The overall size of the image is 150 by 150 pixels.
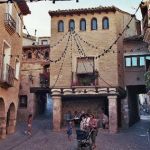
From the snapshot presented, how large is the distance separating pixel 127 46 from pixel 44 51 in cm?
1010

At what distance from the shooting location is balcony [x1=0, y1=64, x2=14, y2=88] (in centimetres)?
1822

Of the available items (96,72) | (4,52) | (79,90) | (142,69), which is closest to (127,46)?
(142,69)

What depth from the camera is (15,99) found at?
72.5ft

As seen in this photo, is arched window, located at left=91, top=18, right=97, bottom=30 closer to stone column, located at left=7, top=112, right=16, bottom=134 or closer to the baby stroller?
stone column, located at left=7, top=112, right=16, bottom=134

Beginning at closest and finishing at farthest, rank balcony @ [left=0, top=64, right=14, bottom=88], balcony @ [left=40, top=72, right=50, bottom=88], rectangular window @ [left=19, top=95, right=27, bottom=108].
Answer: balcony @ [left=0, top=64, right=14, bottom=88]
balcony @ [left=40, top=72, right=50, bottom=88]
rectangular window @ [left=19, top=95, right=27, bottom=108]

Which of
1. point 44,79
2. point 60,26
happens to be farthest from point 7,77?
point 44,79

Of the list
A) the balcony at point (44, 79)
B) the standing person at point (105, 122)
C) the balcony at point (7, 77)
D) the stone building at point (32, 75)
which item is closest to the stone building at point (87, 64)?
the standing person at point (105, 122)

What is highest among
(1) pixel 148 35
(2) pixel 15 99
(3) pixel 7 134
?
(1) pixel 148 35

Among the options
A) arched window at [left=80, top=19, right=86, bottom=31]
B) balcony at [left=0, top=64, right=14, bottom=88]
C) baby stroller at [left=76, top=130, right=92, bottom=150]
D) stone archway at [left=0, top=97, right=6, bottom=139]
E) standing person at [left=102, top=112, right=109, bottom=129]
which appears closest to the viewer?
baby stroller at [left=76, top=130, right=92, bottom=150]

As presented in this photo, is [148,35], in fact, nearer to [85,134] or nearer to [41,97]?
[85,134]

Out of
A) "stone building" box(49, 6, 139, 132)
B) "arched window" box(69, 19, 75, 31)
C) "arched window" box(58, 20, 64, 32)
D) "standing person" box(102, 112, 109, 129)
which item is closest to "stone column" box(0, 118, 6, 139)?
"stone building" box(49, 6, 139, 132)

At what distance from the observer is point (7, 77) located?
62.1 feet

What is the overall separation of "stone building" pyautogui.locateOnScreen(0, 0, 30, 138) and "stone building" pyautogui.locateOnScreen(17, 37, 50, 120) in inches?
430

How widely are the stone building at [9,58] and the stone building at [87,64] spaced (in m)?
3.93
